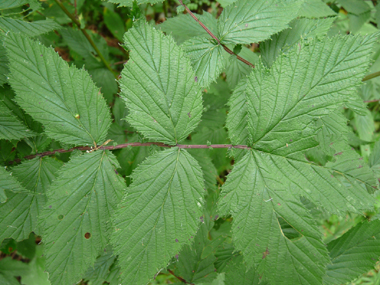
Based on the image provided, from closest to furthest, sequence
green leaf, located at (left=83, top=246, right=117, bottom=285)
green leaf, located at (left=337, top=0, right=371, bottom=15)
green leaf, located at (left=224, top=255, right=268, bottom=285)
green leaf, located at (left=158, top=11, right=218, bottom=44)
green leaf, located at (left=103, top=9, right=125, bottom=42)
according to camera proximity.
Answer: green leaf, located at (left=224, top=255, right=268, bottom=285), green leaf, located at (left=158, top=11, right=218, bottom=44), green leaf, located at (left=83, top=246, right=117, bottom=285), green leaf, located at (left=337, top=0, right=371, bottom=15), green leaf, located at (left=103, top=9, right=125, bottom=42)

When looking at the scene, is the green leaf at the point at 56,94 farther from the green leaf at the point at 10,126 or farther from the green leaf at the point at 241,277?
the green leaf at the point at 241,277

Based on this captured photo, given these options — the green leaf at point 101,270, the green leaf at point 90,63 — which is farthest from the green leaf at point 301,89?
the green leaf at point 90,63

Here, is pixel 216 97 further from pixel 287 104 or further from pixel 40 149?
pixel 40 149

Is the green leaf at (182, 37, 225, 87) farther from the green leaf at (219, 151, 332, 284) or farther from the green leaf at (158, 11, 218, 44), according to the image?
the green leaf at (219, 151, 332, 284)

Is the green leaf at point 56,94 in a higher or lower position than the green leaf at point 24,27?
lower

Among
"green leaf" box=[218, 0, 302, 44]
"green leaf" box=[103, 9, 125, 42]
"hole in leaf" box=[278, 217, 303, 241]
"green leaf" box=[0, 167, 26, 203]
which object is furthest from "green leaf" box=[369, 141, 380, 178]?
"green leaf" box=[103, 9, 125, 42]

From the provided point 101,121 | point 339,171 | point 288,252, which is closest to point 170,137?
point 101,121
